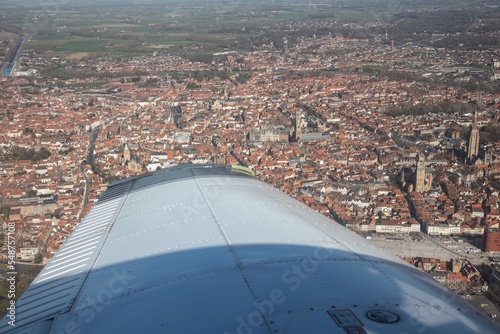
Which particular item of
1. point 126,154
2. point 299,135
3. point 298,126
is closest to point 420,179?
point 299,135

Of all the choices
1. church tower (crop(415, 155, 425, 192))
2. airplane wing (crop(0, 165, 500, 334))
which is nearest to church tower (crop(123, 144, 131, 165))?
church tower (crop(415, 155, 425, 192))

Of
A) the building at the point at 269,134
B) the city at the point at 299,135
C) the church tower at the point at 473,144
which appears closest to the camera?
the city at the point at 299,135

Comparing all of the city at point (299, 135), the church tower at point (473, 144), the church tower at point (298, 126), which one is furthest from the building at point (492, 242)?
the church tower at point (298, 126)

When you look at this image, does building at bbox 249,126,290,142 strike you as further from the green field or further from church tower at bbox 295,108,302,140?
the green field

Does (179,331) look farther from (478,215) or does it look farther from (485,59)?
(485,59)

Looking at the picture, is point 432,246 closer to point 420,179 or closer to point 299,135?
point 420,179

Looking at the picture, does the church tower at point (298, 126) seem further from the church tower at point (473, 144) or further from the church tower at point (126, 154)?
the church tower at point (126, 154)
